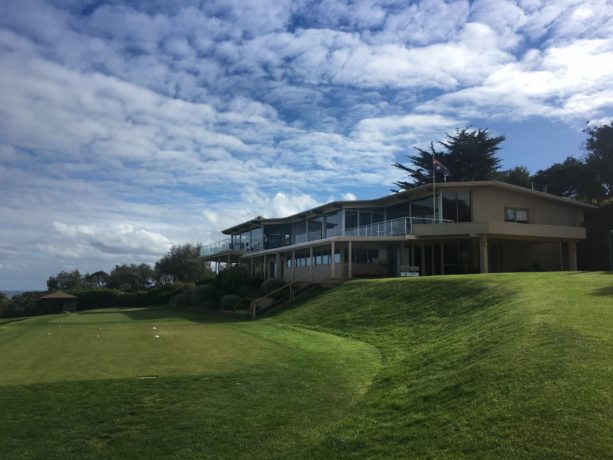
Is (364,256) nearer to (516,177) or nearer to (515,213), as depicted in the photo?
(515,213)

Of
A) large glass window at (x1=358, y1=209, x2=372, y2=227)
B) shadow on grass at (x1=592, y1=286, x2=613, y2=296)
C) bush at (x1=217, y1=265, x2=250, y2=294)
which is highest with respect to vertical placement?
large glass window at (x1=358, y1=209, x2=372, y2=227)

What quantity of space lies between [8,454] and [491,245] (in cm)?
3298

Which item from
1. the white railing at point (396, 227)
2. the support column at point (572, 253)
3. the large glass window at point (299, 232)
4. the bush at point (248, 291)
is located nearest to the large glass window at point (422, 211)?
the white railing at point (396, 227)

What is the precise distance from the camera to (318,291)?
102ft

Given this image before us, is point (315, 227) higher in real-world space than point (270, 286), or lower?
higher

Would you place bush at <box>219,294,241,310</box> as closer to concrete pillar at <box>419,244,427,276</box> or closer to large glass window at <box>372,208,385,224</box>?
Result: concrete pillar at <box>419,244,427,276</box>

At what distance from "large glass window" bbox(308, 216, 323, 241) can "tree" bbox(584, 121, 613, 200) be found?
24.1 meters

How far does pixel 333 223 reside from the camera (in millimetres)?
43750

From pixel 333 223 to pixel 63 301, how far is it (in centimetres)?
3296

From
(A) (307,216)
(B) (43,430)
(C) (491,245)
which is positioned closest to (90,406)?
(B) (43,430)

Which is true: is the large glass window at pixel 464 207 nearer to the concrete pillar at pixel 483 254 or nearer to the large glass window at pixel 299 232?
the concrete pillar at pixel 483 254

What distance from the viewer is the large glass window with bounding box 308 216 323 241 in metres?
45.4

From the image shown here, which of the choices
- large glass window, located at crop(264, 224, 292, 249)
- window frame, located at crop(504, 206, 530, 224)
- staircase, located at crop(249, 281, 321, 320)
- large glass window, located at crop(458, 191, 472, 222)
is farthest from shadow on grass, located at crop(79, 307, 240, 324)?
window frame, located at crop(504, 206, 530, 224)

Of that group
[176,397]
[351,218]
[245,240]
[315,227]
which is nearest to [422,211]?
[351,218]
